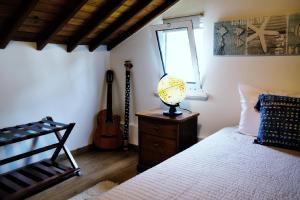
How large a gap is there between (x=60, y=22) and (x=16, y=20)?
0.39 m

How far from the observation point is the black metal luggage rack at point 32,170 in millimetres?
2387

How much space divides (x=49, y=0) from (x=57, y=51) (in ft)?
2.93

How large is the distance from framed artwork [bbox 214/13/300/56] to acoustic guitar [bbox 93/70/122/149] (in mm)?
1568

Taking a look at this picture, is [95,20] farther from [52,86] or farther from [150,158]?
[150,158]

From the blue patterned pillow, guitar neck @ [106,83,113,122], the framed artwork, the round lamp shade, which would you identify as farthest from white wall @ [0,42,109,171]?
the blue patterned pillow

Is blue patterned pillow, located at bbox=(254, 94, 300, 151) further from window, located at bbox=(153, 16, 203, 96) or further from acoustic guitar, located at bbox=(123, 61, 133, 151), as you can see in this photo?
acoustic guitar, located at bbox=(123, 61, 133, 151)

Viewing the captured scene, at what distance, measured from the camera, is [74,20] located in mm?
2822

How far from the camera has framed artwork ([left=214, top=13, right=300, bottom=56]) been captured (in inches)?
95.2

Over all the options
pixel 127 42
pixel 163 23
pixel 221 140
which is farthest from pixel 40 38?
pixel 221 140

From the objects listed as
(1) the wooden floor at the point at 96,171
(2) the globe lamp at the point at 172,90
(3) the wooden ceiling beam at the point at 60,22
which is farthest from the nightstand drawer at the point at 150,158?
(3) the wooden ceiling beam at the point at 60,22

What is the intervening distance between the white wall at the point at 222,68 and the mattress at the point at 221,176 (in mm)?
788

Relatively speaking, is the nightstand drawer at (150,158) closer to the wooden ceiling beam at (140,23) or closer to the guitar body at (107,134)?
the guitar body at (107,134)

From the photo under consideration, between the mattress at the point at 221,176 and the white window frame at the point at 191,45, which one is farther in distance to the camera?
the white window frame at the point at 191,45

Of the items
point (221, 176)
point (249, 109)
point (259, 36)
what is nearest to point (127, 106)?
point (249, 109)
